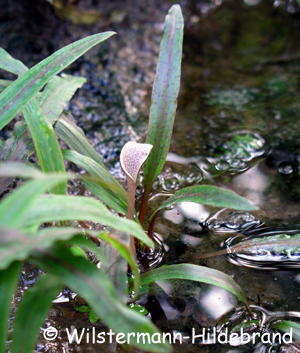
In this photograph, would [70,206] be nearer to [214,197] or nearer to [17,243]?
[17,243]

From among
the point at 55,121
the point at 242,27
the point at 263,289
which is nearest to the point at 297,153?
the point at 263,289

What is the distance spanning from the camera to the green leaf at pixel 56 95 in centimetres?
104

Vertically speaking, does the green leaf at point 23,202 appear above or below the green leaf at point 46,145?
below

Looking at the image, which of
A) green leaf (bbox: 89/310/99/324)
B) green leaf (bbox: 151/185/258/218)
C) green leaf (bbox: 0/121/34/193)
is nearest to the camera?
green leaf (bbox: 151/185/258/218)

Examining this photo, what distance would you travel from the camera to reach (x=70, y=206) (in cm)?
59

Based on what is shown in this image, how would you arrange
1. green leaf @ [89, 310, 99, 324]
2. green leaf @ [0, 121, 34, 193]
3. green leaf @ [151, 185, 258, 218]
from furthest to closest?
1. green leaf @ [0, 121, 34, 193]
2. green leaf @ [89, 310, 99, 324]
3. green leaf @ [151, 185, 258, 218]

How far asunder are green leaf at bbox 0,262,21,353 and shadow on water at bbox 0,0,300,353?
278 mm

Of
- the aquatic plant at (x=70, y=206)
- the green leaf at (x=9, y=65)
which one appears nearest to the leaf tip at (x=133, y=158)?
the aquatic plant at (x=70, y=206)

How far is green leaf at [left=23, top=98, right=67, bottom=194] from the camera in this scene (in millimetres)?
859

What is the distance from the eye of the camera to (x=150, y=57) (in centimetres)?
222

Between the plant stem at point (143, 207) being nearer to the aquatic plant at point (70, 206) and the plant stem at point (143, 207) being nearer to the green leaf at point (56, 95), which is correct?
the aquatic plant at point (70, 206)

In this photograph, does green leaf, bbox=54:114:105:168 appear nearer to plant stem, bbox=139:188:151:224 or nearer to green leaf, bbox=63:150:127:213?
green leaf, bbox=63:150:127:213

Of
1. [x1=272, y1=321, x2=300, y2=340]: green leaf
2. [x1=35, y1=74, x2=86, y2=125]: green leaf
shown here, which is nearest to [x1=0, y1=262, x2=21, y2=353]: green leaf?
[x1=35, y1=74, x2=86, y2=125]: green leaf

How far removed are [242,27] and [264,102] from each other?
3.28 feet
